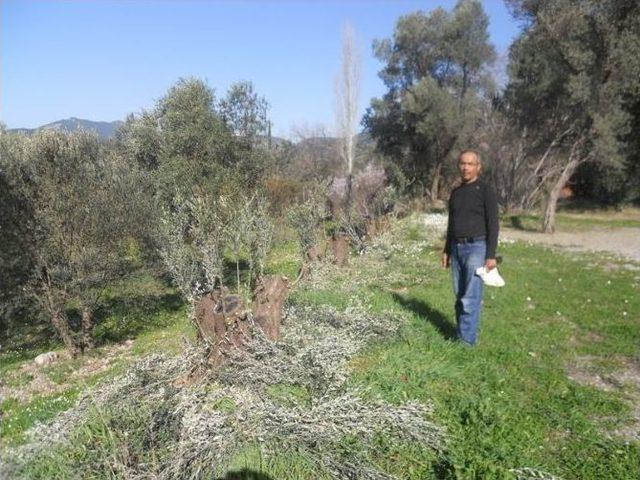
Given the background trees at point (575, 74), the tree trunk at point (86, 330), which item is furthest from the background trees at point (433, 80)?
the tree trunk at point (86, 330)

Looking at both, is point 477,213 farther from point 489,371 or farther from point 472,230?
point 489,371

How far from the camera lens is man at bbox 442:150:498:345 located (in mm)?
4840

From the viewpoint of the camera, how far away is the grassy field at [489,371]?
3246 millimetres

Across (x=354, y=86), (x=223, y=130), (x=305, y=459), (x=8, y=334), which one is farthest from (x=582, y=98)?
(x=354, y=86)

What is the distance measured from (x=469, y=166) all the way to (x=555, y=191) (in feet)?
41.8

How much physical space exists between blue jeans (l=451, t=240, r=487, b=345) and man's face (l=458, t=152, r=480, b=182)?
0.72m

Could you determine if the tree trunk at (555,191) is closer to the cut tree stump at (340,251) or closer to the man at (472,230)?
the cut tree stump at (340,251)

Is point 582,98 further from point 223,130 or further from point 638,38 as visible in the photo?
point 223,130

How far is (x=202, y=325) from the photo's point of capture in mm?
4660

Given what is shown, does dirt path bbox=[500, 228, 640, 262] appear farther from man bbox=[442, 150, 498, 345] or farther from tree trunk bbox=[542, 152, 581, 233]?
man bbox=[442, 150, 498, 345]

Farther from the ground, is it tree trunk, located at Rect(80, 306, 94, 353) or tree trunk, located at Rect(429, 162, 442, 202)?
tree trunk, located at Rect(429, 162, 442, 202)

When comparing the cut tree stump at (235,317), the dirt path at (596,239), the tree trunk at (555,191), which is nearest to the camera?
the cut tree stump at (235,317)

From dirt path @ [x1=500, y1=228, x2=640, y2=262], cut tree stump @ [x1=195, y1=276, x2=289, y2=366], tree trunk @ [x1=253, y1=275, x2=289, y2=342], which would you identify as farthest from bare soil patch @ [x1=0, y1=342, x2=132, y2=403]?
dirt path @ [x1=500, y1=228, x2=640, y2=262]

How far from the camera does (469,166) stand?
4832 millimetres
